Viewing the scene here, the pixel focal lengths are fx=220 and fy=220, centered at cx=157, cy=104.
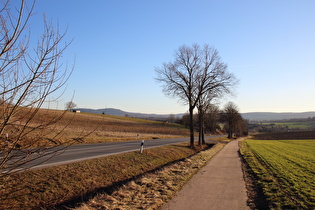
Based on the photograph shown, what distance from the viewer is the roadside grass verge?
239 inches

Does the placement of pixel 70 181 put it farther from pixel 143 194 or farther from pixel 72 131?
pixel 72 131

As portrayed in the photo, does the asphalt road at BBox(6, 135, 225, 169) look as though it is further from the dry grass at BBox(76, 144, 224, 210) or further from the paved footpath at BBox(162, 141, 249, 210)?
the paved footpath at BBox(162, 141, 249, 210)

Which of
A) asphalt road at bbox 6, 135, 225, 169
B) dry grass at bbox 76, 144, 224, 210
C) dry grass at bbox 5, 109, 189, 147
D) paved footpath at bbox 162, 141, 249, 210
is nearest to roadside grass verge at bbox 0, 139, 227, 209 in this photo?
asphalt road at bbox 6, 135, 225, 169

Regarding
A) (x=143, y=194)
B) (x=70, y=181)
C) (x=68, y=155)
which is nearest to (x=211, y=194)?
(x=143, y=194)

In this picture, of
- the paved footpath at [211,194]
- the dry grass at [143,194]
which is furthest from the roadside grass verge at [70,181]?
the paved footpath at [211,194]

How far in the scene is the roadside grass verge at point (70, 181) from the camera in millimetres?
6074

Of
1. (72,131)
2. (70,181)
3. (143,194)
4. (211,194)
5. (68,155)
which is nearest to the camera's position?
(143,194)

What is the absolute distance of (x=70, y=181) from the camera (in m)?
8.02

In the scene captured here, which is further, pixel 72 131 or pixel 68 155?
pixel 72 131

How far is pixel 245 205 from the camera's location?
6316mm

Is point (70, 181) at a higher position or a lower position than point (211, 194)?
higher

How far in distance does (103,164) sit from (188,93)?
16739 millimetres

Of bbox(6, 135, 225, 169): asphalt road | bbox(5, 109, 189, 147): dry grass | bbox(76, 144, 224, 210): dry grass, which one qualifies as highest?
bbox(5, 109, 189, 147): dry grass

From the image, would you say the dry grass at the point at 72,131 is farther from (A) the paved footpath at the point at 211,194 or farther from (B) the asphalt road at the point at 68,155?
(A) the paved footpath at the point at 211,194
